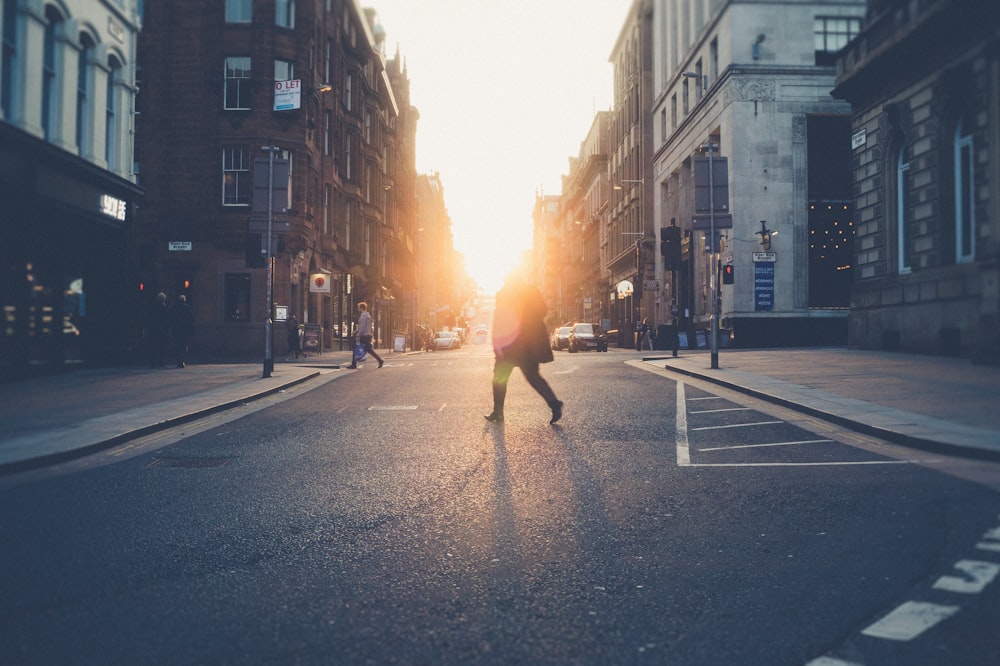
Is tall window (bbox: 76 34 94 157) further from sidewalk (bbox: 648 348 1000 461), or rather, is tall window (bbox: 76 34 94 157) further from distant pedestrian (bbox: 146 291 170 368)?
sidewalk (bbox: 648 348 1000 461)

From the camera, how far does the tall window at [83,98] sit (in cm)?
1803

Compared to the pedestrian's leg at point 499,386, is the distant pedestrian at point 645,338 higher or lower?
higher

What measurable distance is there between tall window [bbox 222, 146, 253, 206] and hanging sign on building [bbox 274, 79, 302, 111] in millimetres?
2225

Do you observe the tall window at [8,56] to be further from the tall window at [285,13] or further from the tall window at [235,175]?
the tall window at [285,13]

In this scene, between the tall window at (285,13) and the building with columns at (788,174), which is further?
the building with columns at (788,174)

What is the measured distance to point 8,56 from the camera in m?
15.1

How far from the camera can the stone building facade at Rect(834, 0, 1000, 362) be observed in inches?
663

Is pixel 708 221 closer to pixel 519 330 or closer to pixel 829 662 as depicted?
pixel 519 330

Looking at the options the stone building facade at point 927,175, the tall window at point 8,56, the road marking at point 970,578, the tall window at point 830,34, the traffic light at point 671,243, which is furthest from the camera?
the tall window at point 830,34

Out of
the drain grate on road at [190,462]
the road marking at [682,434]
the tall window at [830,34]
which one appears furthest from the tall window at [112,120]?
the tall window at [830,34]

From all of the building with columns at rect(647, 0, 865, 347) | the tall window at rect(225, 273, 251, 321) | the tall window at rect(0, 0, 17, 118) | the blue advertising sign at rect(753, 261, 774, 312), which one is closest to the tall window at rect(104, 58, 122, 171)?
the tall window at rect(0, 0, 17, 118)

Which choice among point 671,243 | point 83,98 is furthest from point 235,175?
point 671,243

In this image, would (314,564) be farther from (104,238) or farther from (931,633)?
(104,238)

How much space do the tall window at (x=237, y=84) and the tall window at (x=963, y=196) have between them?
78.8 feet
